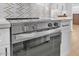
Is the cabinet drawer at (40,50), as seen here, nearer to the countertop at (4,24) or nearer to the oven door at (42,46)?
the oven door at (42,46)

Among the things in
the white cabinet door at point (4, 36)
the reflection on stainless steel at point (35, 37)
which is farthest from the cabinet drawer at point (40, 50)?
the white cabinet door at point (4, 36)

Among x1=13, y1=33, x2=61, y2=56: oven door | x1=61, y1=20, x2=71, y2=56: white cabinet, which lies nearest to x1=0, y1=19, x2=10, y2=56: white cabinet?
x1=13, y1=33, x2=61, y2=56: oven door

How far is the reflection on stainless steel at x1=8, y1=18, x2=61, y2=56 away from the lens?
1267 mm

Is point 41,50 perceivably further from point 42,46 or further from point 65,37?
point 65,37

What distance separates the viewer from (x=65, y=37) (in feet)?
4.50

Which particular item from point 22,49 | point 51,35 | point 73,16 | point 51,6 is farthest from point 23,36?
point 73,16

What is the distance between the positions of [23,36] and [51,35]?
28 centimetres

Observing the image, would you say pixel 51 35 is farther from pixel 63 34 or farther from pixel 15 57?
pixel 15 57

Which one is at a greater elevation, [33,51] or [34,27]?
[34,27]

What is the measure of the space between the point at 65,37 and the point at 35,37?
1.01ft

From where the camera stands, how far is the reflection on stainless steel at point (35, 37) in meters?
1.27

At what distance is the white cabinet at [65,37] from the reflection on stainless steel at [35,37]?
4 cm

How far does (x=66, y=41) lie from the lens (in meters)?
1.37

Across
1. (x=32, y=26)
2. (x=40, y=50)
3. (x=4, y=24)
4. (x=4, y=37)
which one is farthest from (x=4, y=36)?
(x=40, y=50)
